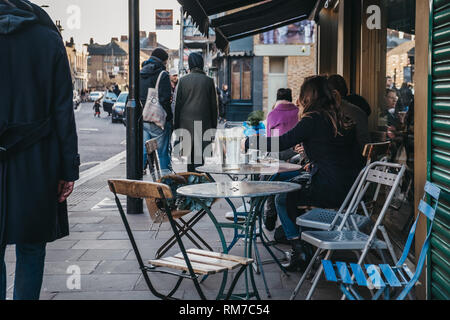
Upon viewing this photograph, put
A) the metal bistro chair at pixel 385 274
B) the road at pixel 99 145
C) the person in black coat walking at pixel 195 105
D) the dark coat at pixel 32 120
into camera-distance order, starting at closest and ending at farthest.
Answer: the metal bistro chair at pixel 385 274 < the dark coat at pixel 32 120 < the person in black coat walking at pixel 195 105 < the road at pixel 99 145

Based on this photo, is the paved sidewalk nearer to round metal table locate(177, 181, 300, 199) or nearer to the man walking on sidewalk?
round metal table locate(177, 181, 300, 199)

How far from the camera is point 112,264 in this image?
5277 millimetres

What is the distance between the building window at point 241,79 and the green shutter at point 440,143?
1127 inches

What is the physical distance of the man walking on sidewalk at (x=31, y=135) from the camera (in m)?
3.20

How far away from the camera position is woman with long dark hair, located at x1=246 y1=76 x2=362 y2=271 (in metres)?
4.98

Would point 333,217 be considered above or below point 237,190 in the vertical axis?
below

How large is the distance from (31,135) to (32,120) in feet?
0.27

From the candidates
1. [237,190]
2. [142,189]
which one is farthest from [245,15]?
[142,189]

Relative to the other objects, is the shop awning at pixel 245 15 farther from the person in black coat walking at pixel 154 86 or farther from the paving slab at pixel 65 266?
the paving slab at pixel 65 266

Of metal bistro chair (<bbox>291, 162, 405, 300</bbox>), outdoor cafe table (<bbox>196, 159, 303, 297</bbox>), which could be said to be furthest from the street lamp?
metal bistro chair (<bbox>291, 162, 405, 300</bbox>)

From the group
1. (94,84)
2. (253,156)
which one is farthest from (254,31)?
(94,84)

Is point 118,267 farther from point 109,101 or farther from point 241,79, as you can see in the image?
point 109,101

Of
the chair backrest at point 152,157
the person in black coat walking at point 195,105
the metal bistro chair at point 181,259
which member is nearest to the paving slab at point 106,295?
the metal bistro chair at point 181,259

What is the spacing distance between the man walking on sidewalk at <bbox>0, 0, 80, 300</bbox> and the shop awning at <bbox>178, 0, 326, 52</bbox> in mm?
4375
